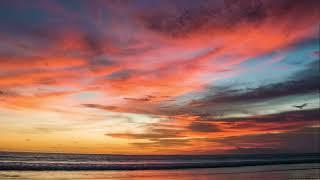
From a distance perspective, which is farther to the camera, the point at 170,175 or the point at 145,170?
the point at 145,170

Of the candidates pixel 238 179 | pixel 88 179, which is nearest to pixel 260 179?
pixel 238 179

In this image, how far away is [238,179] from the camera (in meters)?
30.4

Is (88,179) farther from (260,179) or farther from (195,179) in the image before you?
(260,179)

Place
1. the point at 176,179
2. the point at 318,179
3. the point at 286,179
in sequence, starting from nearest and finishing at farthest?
the point at 318,179
the point at 286,179
the point at 176,179

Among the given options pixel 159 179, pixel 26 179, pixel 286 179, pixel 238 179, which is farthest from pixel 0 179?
pixel 286 179

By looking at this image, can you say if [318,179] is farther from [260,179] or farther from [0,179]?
[0,179]

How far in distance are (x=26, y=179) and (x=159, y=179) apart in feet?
29.6

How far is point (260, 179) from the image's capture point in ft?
98.5

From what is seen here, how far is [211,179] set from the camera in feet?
100

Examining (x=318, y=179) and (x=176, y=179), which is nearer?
(x=318, y=179)

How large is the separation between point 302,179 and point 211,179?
239 inches

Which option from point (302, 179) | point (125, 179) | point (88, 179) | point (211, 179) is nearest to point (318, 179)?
point (302, 179)

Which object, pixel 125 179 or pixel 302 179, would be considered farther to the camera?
pixel 125 179

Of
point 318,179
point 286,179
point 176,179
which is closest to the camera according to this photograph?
point 318,179
